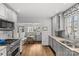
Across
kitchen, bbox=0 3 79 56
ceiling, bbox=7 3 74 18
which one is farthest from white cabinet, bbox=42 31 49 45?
ceiling, bbox=7 3 74 18

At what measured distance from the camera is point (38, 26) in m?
5.94

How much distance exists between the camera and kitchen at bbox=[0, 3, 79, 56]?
2914 millimetres

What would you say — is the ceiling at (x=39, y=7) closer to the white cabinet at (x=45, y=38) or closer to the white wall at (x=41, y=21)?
the white wall at (x=41, y=21)

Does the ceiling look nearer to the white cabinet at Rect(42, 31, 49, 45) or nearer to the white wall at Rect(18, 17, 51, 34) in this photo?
the white wall at Rect(18, 17, 51, 34)

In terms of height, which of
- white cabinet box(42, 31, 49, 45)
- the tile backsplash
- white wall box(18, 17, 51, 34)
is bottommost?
white cabinet box(42, 31, 49, 45)

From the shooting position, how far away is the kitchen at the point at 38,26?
2914 mm

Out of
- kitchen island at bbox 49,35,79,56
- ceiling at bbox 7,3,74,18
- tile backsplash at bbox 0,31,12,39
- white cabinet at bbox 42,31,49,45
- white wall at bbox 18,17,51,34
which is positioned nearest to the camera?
kitchen island at bbox 49,35,79,56

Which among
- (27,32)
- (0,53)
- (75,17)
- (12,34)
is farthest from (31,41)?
(0,53)

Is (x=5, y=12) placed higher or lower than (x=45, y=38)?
higher

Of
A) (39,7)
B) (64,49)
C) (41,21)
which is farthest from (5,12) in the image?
(41,21)

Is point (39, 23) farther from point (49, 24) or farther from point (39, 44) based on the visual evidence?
point (39, 44)

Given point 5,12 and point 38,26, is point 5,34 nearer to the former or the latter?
point 5,12

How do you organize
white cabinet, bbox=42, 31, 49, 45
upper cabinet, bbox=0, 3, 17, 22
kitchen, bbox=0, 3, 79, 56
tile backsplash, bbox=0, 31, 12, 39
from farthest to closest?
1. white cabinet, bbox=42, 31, 49, 45
2. tile backsplash, bbox=0, 31, 12, 39
3. kitchen, bbox=0, 3, 79, 56
4. upper cabinet, bbox=0, 3, 17, 22

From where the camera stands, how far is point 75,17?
3508 mm
